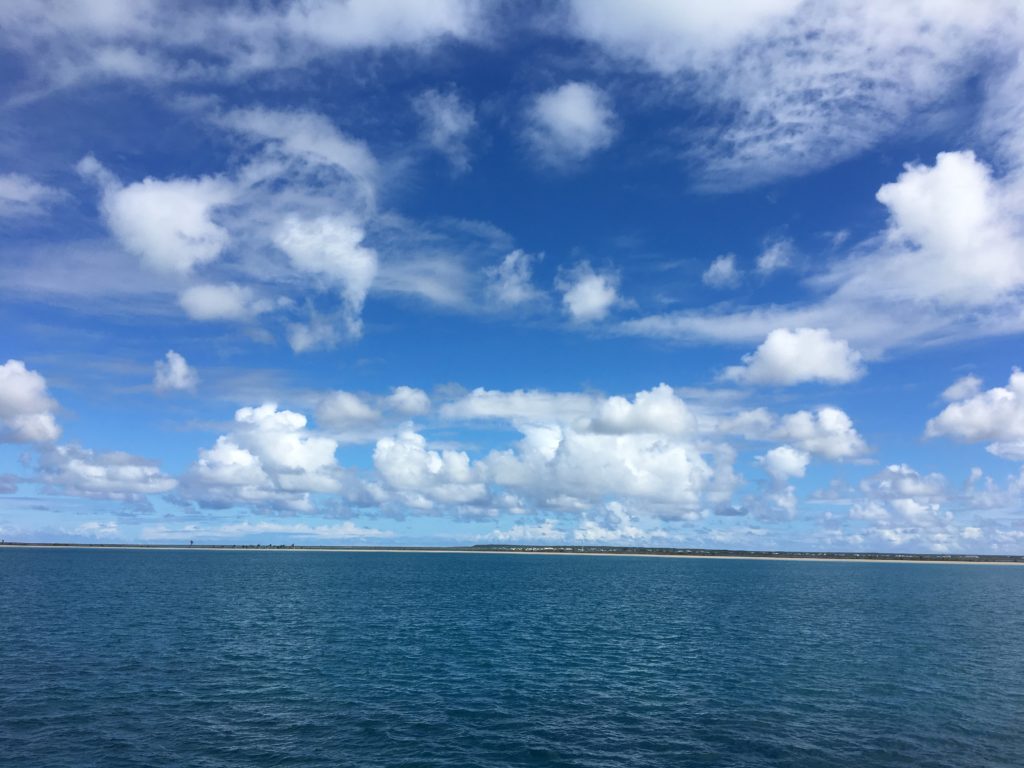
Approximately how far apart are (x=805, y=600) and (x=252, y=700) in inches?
5256

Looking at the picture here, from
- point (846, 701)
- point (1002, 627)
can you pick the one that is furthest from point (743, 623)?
point (846, 701)

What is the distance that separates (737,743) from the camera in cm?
4519

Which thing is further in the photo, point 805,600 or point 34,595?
point 805,600

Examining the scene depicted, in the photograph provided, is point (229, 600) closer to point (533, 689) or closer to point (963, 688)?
point (533, 689)

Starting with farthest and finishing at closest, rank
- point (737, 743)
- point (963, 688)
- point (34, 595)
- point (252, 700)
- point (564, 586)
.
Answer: point (564, 586) < point (34, 595) < point (963, 688) < point (252, 700) < point (737, 743)

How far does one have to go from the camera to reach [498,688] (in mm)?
59219

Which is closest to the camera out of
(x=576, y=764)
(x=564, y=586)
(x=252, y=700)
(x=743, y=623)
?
(x=576, y=764)

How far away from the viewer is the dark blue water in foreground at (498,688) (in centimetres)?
4322

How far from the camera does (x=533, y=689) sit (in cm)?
5912

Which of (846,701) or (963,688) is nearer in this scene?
(846,701)

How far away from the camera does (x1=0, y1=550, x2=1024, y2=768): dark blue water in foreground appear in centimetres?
4322

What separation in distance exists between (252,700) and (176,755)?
13.2 m

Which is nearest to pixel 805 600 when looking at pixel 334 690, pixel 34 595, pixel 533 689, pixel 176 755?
pixel 533 689

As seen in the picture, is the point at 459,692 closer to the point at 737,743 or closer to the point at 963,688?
the point at 737,743
